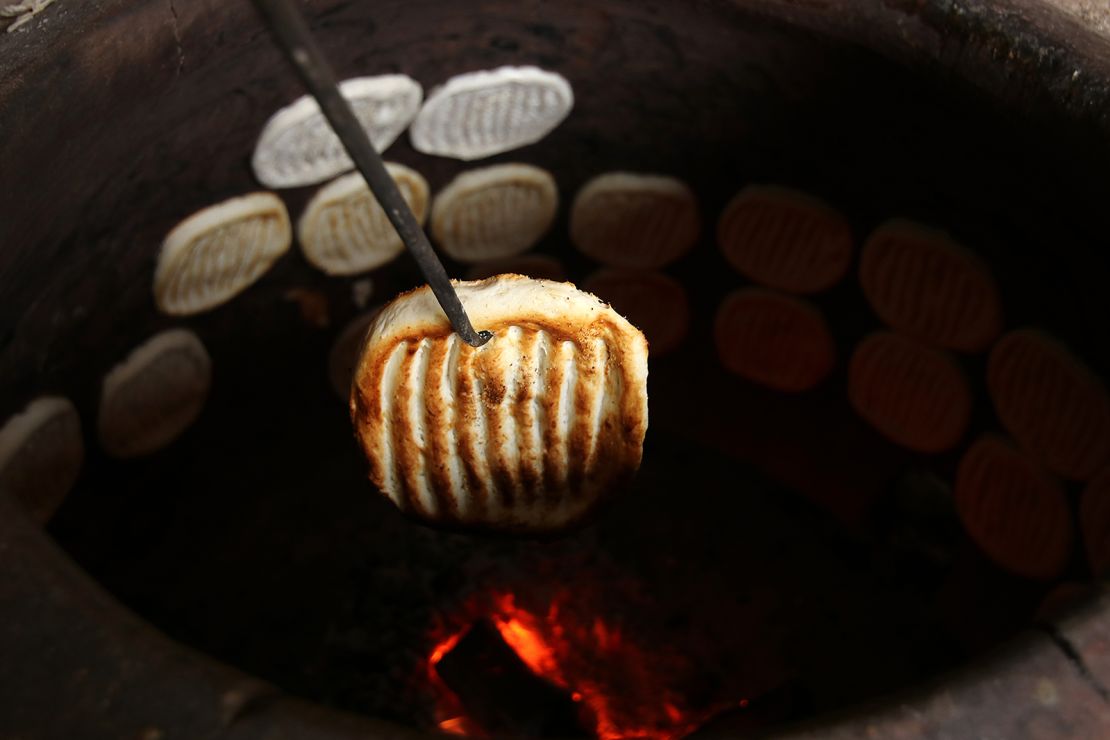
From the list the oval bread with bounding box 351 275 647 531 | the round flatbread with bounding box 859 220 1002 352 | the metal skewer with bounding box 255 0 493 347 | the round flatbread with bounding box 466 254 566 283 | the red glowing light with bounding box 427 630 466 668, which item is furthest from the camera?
the round flatbread with bounding box 466 254 566 283

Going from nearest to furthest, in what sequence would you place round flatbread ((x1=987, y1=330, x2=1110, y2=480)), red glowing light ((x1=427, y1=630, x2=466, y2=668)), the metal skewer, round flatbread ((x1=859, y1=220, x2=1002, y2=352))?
the metal skewer, round flatbread ((x1=987, y1=330, x2=1110, y2=480)), round flatbread ((x1=859, y1=220, x2=1002, y2=352)), red glowing light ((x1=427, y1=630, x2=466, y2=668))

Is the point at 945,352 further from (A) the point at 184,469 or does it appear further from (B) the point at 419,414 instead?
(A) the point at 184,469

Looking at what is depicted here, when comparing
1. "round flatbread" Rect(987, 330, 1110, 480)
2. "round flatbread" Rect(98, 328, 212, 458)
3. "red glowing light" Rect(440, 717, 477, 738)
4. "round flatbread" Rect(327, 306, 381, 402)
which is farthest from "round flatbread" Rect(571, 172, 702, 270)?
"red glowing light" Rect(440, 717, 477, 738)

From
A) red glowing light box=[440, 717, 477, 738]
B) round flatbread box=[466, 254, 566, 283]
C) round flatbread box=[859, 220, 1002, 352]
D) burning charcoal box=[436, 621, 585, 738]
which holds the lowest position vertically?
red glowing light box=[440, 717, 477, 738]

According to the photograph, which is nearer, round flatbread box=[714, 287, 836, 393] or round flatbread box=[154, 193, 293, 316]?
round flatbread box=[154, 193, 293, 316]

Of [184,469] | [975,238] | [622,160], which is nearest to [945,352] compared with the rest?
[975,238]

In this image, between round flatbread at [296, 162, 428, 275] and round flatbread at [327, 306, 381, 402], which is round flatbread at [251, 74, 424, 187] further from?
round flatbread at [327, 306, 381, 402]

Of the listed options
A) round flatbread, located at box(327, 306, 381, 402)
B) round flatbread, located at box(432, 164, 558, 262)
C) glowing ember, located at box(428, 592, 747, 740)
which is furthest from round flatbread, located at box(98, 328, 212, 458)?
glowing ember, located at box(428, 592, 747, 740)

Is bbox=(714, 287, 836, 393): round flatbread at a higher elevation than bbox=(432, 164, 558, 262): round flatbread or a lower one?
lower
